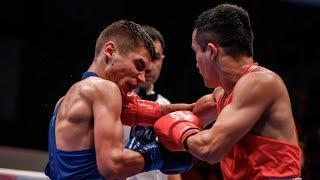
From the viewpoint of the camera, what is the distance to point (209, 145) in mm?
1912

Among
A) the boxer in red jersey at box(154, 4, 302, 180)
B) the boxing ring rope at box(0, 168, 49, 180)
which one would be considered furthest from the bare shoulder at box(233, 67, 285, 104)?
the boxing ring rope at box(0, 168, 49, 180)

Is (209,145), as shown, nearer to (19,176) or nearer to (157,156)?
(157,156)

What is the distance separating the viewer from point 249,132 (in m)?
1.98

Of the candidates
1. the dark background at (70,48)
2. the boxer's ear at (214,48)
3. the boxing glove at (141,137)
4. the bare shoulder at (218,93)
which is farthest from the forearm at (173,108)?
the dark background at (70,48)

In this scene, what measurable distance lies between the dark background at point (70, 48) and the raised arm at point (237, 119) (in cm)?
388

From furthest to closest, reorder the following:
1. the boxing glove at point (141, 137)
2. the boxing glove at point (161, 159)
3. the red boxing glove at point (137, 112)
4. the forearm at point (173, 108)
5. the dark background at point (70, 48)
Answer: the dark background at point (70, 48), the forearm at point (173, 108), the red boxing glove at point (137, 112), the boxing glove at point (141, 137), the boxing glove at point (161, 159)

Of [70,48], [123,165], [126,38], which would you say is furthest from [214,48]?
[70,48]

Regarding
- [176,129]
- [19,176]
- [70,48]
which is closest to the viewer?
[176,129]

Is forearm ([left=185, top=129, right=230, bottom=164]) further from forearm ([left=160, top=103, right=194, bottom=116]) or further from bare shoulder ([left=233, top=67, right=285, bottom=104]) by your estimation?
forearm ([left=160, top=103, right=194, bottom=116])

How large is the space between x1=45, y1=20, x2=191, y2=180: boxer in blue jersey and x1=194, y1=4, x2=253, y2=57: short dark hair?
264 millimetres

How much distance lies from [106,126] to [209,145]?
368 mm

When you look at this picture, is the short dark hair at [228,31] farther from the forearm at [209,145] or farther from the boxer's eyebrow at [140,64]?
the forearm at [209,145]

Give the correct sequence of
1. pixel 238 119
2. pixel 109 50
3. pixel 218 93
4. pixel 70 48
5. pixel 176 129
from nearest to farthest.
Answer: pixel 238 119
pixel 176 129
pixel 109 50
pixel 218 93
pixel 70 48

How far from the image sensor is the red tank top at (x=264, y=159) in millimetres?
1923
